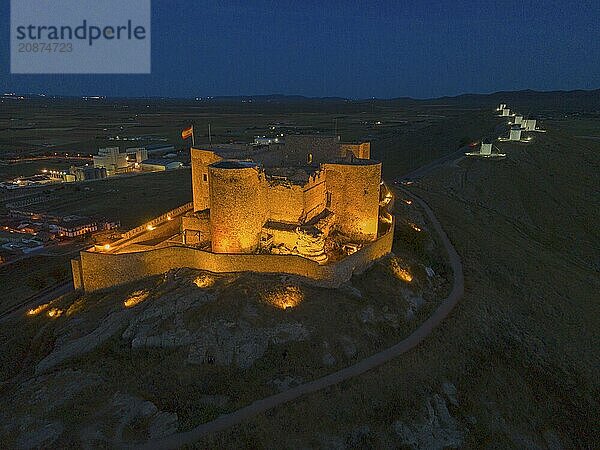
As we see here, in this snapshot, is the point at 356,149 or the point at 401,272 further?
the point at 356,149

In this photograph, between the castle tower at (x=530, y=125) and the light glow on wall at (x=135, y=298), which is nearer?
the light glow on wall at (x=135, y=298)

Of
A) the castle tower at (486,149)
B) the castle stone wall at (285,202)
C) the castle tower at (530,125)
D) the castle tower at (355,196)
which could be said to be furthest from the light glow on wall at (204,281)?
the castle tower at (530,125)

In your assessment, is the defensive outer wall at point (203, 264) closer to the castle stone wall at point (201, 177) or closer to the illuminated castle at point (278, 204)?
the illuminated castle at point (278, 204)

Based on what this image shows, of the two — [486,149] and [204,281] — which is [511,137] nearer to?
[486,149]

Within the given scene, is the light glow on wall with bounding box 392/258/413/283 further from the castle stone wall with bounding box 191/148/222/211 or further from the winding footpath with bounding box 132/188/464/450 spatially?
the castle stone wall with bounding box 191/148/222/211

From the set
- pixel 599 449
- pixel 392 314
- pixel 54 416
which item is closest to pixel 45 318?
pixel 54 416

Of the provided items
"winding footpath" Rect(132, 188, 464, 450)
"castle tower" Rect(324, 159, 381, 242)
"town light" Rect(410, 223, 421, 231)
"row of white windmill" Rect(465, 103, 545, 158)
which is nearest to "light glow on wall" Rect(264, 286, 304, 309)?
"winding footpath" Rect(132, 188, 464, 450)

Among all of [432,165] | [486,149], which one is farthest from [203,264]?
[486,149]
